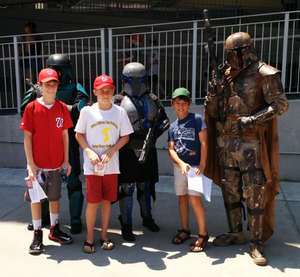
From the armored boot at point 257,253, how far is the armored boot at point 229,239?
0.23 metres

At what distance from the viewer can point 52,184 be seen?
3.18 metres

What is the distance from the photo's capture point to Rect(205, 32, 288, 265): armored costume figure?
9.39 feet

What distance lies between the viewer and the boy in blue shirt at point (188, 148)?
121 inches

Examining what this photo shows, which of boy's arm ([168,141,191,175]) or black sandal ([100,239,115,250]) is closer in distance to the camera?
boy's arm ([168,141,191,175])

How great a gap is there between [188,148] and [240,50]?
92 cm

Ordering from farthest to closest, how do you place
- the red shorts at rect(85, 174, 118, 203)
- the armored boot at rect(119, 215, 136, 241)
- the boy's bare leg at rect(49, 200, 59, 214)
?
the armored boot at rect(119, 215, 136, 241) → the boy's bare leg at rect(49, 200, 59, 214) → the red shorts at rect(85, 174, 118, 203)

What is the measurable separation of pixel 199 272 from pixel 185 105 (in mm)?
1405

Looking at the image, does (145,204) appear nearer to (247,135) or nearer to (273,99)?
(247,135)

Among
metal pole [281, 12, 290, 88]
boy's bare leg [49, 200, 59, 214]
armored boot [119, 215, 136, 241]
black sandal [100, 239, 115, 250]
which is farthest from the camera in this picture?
metal pole [281, 12, 290, 88]

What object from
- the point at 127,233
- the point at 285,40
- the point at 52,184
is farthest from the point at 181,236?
the point at 285,40

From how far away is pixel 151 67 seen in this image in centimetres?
561

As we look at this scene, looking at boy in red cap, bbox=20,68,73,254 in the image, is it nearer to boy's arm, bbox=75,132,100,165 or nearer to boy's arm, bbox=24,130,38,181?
boy's arm, bbox=24,130,38,181

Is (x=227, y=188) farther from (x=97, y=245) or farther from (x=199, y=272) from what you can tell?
(x=97, y=245)

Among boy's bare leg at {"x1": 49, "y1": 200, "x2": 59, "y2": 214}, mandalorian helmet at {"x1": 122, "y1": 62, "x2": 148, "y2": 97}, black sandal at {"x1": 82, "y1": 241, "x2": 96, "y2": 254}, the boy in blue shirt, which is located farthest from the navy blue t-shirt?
boy's bare leg at {"x1": 49, "y1": 200, "x2": 59, "y2": 214}
